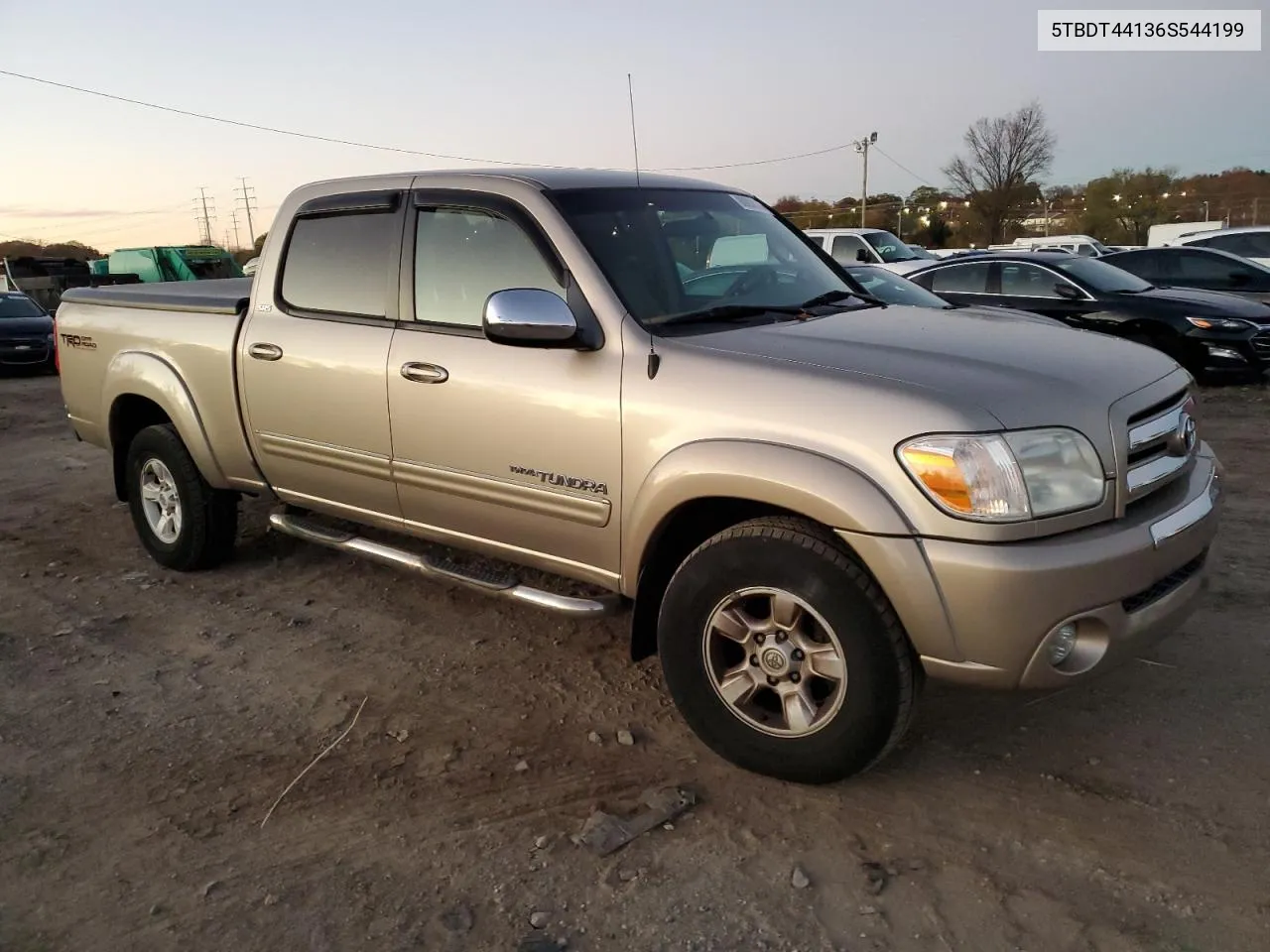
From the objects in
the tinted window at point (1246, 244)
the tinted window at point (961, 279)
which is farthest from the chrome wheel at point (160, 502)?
the tinted window at point (1246, 244)

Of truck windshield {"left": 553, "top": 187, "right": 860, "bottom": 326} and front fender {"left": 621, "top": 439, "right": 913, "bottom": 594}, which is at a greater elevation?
truck windshield {"left": 553, "top": 187, "right": 860, "bottom": 326}

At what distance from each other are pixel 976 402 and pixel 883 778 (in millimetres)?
1246

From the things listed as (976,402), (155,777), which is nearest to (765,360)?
(976,402)

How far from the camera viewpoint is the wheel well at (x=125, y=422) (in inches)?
205

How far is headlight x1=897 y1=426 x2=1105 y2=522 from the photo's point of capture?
253 centimetres

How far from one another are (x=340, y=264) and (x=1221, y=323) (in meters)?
8.83

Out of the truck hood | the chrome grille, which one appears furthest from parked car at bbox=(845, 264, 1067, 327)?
the chrome grille

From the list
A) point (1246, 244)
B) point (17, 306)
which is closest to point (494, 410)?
point (1246, 244)

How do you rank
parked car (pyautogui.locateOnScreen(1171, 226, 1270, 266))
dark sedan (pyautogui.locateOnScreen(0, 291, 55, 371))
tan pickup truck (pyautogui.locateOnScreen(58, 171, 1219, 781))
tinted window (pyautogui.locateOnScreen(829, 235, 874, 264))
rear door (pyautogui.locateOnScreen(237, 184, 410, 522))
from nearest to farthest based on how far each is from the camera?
1. tan pickup truck (pyautogui.locateOnScreen(58, 171, 1219, 781))
2. rear door (pyautogui.locateOnScreen(237, 184, 410, 522))
3. parked car (pyautogui.locateOnScreen(1171, 226, 1270, 266))
4. dark sedan (pyautogui.locateOnScreen(0, 291, 55, 371))
5. tinted window (pyautogui.locateOnScreen(829, 235, 874, 264))

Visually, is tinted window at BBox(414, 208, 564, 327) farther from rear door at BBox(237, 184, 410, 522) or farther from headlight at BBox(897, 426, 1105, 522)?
headlight at BBox(897, 426, 1105, 522)

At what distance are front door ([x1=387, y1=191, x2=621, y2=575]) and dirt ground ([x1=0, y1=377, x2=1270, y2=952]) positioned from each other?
0.65 m

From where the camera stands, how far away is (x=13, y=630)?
4500mm

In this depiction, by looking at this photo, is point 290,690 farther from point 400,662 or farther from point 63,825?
point 63,825

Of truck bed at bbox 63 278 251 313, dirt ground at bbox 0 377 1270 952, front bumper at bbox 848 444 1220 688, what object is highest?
truck bed at bbox 63 278 251 313
